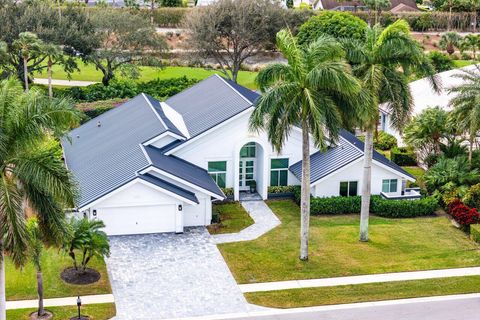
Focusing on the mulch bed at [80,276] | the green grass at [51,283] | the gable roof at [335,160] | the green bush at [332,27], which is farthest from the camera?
the green bush at [332,27]

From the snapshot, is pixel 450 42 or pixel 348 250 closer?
pixel 348 250

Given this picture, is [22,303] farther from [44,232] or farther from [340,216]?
[340,216]

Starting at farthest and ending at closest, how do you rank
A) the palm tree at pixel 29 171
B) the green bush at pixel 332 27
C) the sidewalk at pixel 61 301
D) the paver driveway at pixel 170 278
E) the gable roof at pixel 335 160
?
the green bush at pixel 332 27
the gable roof at pixel 335 160
the paver driveway at pixel 170 278
the sidewalk at pixel 61 301
the palm tree at pixel 29 171

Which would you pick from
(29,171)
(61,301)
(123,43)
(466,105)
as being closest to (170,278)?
(61,301)

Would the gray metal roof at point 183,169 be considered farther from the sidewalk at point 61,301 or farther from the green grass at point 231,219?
the sidewalk at point 61,301

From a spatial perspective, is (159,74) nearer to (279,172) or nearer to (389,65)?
(279,172)

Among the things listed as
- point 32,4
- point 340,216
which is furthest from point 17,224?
point 32,4

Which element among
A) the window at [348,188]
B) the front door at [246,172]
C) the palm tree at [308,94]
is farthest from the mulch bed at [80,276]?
the window at [348,188]
